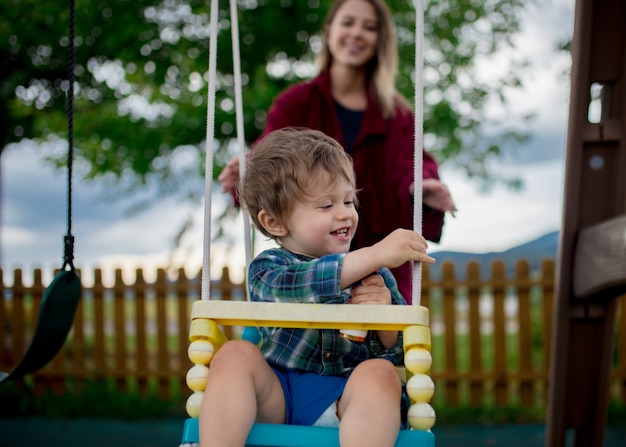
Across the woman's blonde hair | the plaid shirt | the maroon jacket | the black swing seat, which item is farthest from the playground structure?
the black swing seat

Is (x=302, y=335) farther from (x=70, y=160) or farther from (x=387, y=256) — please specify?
(x=70, y=160)

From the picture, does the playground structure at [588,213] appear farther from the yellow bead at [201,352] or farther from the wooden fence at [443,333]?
the wooden fence at [443,333]

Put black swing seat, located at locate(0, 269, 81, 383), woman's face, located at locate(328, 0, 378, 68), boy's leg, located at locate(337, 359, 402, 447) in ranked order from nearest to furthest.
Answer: boy's leg, located at locate(337, 359, 402, 447) < black swing seat, located at locate(0, 269, 81, 383) < woman's face, located at locate(328, 0, 378, 68)

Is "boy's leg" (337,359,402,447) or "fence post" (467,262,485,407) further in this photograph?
"fence post" (467,262,485,407)

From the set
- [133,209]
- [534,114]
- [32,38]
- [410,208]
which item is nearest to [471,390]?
[534,114]

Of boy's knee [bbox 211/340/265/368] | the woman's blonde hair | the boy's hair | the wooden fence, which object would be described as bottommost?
the wooden fence

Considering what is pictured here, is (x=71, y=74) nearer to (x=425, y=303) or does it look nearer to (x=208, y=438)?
(x=208, y=438)

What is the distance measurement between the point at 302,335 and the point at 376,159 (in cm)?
111

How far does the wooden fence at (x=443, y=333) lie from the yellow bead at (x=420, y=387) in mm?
3865

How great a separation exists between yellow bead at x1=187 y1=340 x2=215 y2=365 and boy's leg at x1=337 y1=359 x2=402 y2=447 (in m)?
0.34

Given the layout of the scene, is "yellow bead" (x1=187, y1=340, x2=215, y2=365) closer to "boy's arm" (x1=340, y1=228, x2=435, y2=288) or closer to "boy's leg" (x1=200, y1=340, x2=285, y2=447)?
"boy's leg" (x1=200, y1=340, x2=285, y2=447)

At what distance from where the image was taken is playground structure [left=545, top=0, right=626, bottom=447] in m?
2.71

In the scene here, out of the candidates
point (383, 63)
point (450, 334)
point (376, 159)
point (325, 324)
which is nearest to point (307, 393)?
point (325, 324)

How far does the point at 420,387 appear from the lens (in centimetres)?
157
